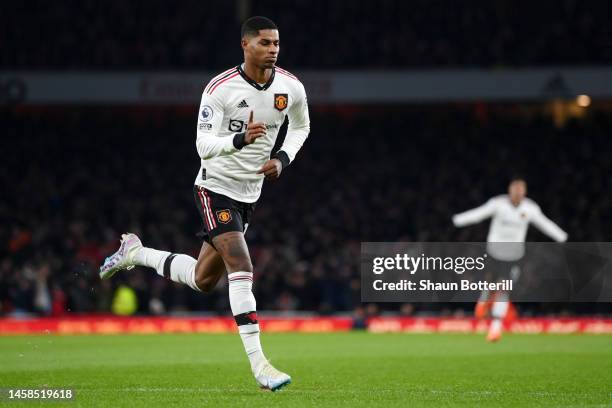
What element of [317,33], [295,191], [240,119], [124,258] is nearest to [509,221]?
[124,258]

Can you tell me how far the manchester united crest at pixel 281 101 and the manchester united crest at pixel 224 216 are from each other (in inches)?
36.1

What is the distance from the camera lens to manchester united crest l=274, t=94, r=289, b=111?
807cm

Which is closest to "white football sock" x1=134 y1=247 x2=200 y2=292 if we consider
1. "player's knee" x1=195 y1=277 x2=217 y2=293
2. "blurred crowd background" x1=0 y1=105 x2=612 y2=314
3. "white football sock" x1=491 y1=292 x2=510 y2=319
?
"player's knee" x1=195 y1=277 x2=217 y2=293

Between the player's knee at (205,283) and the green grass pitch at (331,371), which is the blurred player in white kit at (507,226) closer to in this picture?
the green grass pitch at (331,371)

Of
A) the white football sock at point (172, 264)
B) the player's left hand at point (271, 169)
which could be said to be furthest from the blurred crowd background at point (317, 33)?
the player's left hand at point (271, 169)

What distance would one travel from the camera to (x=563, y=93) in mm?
27203

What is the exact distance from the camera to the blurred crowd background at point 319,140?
25.4 m

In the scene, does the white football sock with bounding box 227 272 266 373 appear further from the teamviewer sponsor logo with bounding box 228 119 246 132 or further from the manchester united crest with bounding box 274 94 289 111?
the manchester united crest with bounding box 274 94 289 111

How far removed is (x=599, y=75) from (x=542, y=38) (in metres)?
2.06

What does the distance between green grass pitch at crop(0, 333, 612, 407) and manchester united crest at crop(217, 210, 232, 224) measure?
1285 mm

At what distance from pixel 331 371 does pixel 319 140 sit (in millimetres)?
21825

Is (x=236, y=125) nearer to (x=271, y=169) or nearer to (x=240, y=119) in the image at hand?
(x=240, y=119)

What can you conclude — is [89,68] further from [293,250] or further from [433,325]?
[433,325]

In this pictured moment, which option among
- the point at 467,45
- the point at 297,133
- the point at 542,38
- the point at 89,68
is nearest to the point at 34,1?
the point at 89,68
